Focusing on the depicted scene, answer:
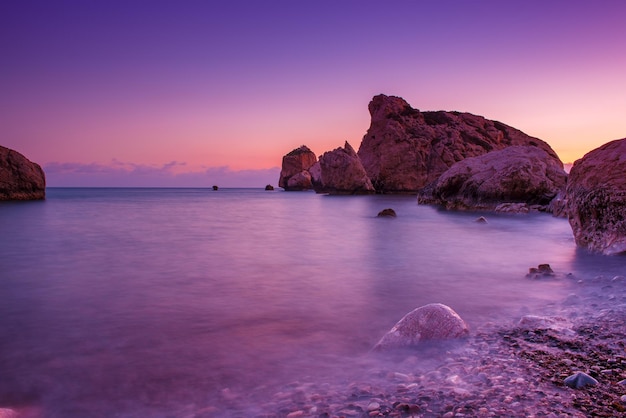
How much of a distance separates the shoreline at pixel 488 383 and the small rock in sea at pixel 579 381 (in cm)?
4

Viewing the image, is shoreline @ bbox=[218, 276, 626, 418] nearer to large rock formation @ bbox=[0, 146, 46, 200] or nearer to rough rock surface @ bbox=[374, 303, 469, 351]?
rough rock surface @ bbox=[374, 303, 469, 351]

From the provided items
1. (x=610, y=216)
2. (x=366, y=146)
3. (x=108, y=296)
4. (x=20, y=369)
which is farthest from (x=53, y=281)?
(x=366, y=146)

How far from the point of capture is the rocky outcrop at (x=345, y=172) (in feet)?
217

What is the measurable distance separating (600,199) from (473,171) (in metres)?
21.9

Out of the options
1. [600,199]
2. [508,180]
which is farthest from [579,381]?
[508,180]

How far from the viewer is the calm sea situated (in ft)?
11.8

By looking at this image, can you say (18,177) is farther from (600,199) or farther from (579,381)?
(579,381)

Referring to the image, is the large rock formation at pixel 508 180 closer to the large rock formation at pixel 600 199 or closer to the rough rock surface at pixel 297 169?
the large rock formation at pixel 600 199

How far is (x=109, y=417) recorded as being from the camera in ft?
10.0

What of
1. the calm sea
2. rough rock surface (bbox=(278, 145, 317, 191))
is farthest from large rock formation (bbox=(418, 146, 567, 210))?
rough rock surface (bbox=(278, 145, 317, 191))

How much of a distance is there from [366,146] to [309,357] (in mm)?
81612

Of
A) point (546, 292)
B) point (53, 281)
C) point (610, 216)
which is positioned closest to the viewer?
point (546, 292)

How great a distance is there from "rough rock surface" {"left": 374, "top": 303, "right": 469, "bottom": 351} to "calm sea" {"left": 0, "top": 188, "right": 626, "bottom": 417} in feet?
1.17

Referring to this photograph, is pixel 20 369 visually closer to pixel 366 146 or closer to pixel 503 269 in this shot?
pixel 503 269
